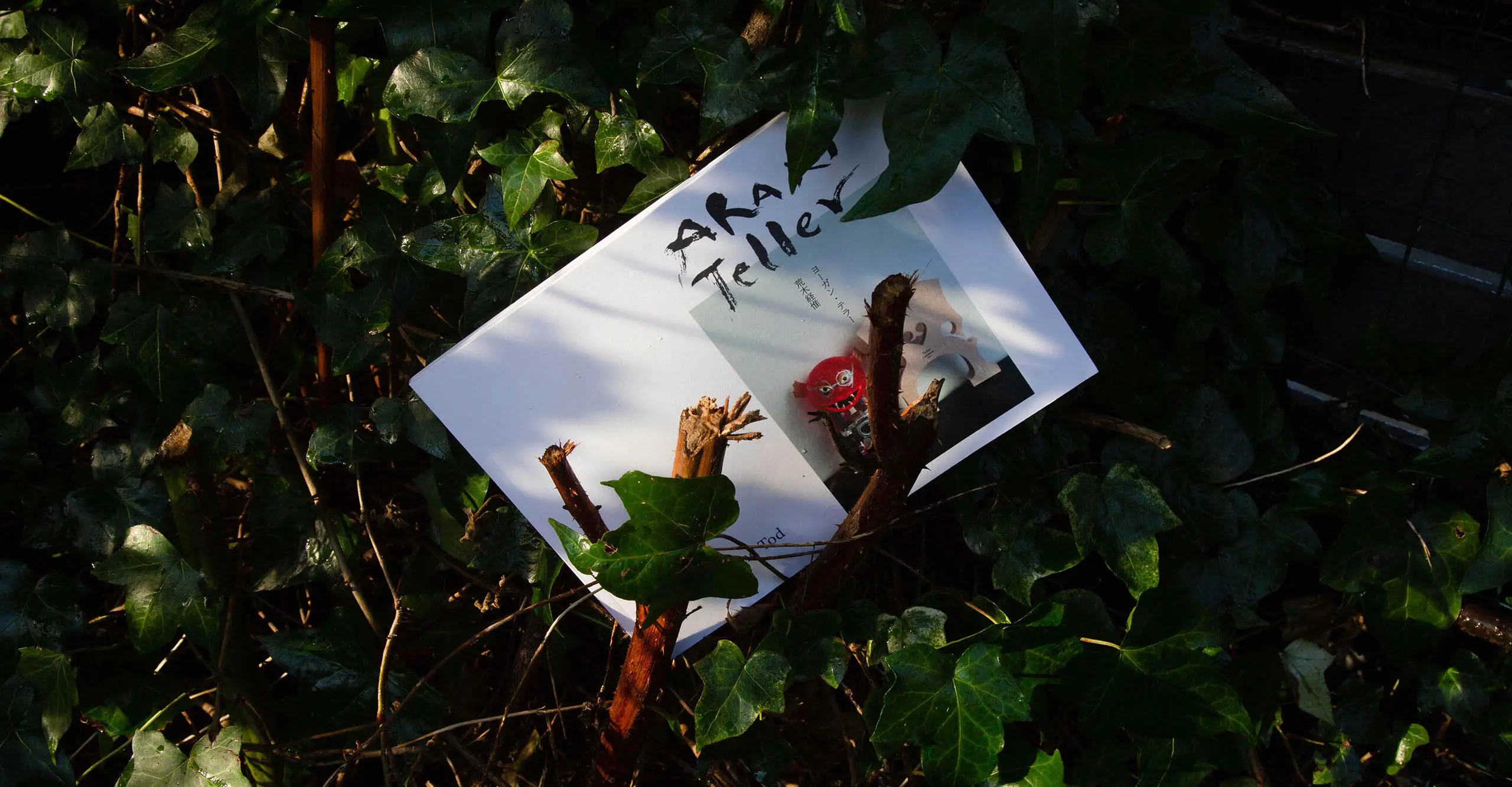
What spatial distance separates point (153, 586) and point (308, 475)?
15cm

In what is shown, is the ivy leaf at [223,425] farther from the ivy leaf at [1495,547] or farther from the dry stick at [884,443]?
the ivy leaf at [1495,547]

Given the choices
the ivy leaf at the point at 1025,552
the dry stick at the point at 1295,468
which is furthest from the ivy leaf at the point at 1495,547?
the ivy leaf at the point at 1025,552

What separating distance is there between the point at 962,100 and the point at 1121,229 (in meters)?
0.20

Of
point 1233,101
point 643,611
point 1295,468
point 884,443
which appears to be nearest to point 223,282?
point 643,611

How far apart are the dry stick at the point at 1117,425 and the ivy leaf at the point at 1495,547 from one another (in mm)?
338

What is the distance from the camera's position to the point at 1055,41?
66 cm

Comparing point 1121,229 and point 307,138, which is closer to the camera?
point 1121,229

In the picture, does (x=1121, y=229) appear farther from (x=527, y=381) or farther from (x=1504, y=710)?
(x=1504, y=710)

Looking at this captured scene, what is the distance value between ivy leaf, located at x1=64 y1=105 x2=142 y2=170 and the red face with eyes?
65 cm

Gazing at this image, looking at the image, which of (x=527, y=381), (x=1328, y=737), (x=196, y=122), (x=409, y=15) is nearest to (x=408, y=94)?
(x=409, y=15)

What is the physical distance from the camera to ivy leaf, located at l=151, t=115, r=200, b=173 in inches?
34.6

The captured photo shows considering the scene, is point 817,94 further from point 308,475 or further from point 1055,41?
point 308,475

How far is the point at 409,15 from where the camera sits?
69 centimetres

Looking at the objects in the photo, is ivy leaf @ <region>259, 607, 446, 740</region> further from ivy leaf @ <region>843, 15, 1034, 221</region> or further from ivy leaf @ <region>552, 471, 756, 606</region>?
ivy leaf @ <region>843, 15, 1034, 221</region>
